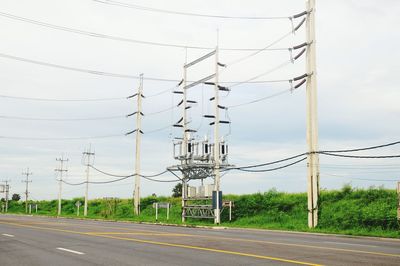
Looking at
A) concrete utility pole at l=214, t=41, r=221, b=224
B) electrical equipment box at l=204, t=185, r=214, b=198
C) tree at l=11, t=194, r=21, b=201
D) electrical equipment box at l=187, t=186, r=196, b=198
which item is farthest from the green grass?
tree at l=11, t=194, r=21, b=201

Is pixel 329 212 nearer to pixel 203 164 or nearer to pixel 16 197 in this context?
pixel 203 164

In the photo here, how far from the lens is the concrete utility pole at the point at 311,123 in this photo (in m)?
29.0

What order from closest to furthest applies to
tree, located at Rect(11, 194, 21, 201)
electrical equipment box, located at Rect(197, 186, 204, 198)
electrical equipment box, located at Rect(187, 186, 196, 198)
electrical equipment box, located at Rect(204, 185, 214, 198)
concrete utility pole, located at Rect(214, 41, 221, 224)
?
1. concrete utility pole, located at Rect(214, 41, 221, 224)
2. electrical equipment box, located at Rect(204, 185, 214, 198)
3. electrical equipment box, located at Rect(197, 186, 204, 198)
4. electrical equipment box, located at Rect(187, 186, 196, 198)
5. tree, located at Rect(11, 194, 21, 201)

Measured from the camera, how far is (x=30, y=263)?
1148cm

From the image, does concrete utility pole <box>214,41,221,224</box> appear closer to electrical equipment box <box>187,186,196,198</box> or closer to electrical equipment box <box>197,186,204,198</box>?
electrical equipment box <box>197,186,204,198</box>

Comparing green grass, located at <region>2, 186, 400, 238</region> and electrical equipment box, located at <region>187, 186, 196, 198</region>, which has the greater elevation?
electrical equipment box, located at <region>187, 186, 196, 198</region>

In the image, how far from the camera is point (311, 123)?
2983 centimetres

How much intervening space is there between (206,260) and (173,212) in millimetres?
38367

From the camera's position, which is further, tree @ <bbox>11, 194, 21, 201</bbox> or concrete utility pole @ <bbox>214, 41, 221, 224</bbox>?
tree @ <bbox>11, 194, 21, 201</bbox>

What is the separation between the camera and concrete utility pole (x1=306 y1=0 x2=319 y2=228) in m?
29.0

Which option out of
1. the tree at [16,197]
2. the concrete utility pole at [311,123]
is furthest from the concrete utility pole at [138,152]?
the tree at [16,197]

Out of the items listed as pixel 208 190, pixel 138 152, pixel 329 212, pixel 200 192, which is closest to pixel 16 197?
pixel 138 152

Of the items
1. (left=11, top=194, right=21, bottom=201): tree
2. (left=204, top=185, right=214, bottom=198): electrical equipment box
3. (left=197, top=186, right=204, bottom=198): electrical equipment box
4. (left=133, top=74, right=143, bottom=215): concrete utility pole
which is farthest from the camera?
(left=11, top=194, right=21, bottom=201): tree

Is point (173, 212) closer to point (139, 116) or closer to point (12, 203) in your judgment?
point (139, 116)
